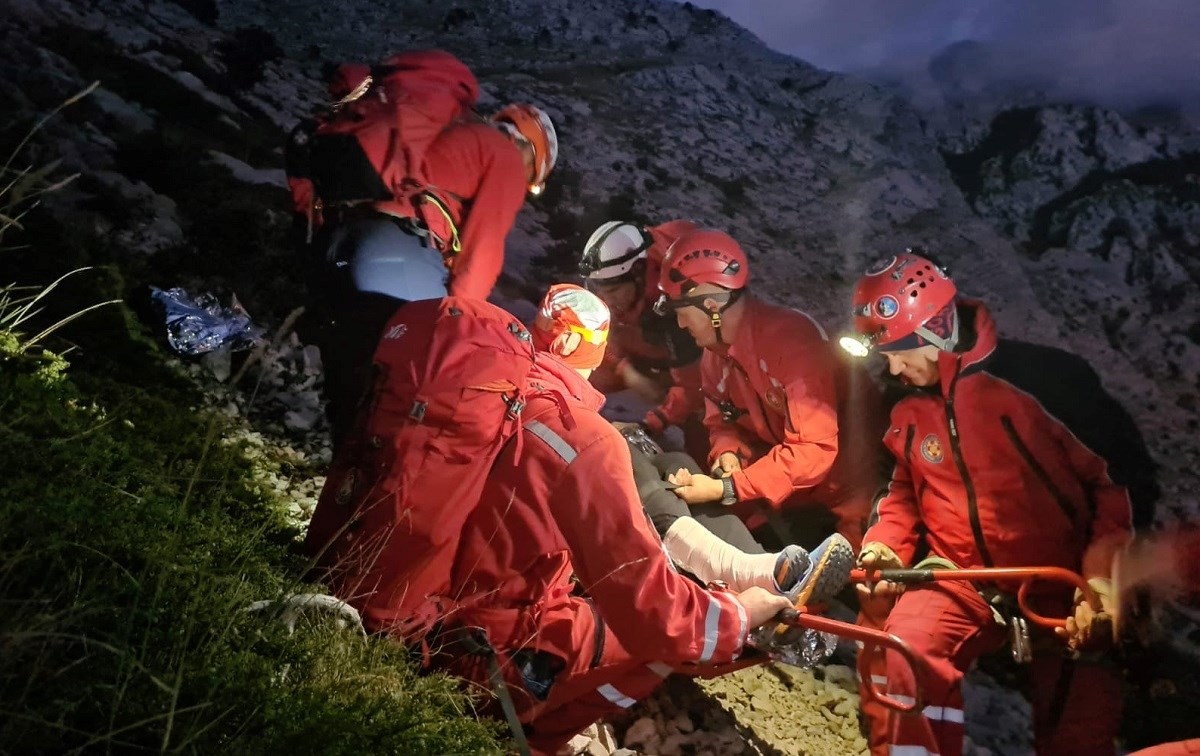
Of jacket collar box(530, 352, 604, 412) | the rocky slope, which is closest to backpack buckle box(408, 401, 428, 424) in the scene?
jacket collar box(530, 352, 604, 412)

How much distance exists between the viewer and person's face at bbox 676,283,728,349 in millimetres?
4750

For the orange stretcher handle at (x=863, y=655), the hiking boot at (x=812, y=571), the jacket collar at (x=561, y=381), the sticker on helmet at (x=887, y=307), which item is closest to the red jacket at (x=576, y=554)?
the jacket collar at (x=561, y=381)

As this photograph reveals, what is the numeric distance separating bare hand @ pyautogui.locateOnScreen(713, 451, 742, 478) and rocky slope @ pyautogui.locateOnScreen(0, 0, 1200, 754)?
148cm

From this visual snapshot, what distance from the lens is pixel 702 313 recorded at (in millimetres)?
4816

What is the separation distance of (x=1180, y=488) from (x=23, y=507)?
667 centimetres

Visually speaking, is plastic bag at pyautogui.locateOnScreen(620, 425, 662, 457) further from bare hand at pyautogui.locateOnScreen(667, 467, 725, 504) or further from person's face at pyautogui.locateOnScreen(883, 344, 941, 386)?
person's face at pyautogui.locateOnScreen(883, 344, 941, 386)

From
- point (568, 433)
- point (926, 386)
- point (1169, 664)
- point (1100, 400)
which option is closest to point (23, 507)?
point (568, 433)

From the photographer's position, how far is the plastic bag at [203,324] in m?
4.19

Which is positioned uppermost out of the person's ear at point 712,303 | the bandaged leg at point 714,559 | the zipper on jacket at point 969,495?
the person's ear at point 712,303

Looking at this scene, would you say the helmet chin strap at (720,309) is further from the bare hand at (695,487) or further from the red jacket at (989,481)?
the red jacket at (989,481)

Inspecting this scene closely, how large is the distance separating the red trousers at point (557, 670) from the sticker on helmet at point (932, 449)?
2185 mm

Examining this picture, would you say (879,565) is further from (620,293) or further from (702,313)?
(620,293)

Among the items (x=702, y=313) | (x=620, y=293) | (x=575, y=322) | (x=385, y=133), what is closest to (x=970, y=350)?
(x=702, y=313)

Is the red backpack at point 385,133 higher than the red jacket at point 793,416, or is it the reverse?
the red backpack at point 385,133
